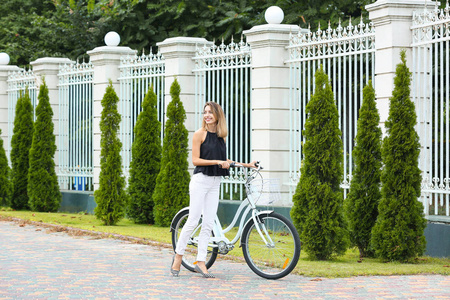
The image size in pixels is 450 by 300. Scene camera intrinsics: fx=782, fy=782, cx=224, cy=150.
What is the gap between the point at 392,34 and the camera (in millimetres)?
9906

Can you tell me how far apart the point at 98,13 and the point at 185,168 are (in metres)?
8.23

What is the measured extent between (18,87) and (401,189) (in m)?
12.2

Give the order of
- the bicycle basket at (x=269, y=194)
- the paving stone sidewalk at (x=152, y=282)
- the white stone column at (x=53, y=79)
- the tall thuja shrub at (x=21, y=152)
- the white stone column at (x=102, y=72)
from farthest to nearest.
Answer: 1. the white stone column at (x=53, y=79)
2. the tall thuja shrub at (x=21, y=152)
3. the white stone column at (x=102, y=72)
4. the bicycle basket at (x=269, y=194)
5. the paving stone sidewalk at (x=152, y=282)

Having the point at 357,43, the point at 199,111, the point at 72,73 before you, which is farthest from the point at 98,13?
the point at 357,43

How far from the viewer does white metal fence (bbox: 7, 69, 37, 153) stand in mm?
18141

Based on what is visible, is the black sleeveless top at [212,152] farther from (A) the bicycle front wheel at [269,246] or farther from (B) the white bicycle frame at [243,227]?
(A) the bicycle front wheel at [269,246]

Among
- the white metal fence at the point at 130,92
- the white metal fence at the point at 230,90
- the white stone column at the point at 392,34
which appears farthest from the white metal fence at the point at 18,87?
the white stone column at the point at 392,34

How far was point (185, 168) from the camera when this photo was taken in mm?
12992

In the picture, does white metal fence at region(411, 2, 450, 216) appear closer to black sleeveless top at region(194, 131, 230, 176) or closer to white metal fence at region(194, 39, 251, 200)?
black sleeveless top at region(194, 131, 230, 176)

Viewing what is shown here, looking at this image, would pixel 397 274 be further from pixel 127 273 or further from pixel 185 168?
pixel 185 168

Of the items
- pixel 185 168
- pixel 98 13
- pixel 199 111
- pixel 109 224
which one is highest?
pixel 98 13

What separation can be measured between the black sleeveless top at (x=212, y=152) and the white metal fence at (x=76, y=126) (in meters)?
8.56

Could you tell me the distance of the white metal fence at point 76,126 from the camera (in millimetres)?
16469

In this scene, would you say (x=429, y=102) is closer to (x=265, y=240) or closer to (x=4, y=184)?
(x=265, y=240)
